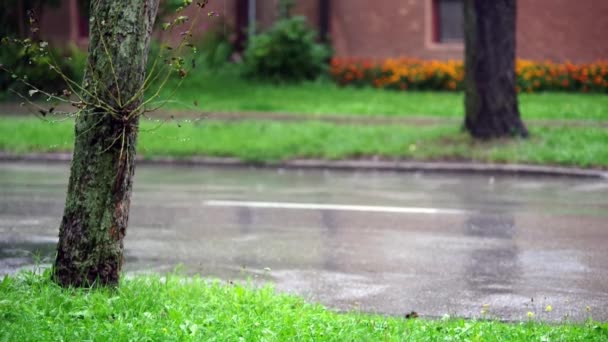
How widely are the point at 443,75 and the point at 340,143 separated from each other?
628cm

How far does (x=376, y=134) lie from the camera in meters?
16.7

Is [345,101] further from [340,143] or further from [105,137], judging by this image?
[105,137]

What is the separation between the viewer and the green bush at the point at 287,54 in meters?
23.2

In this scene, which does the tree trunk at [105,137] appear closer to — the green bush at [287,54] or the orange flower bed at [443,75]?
the orange flower bed at [443,75]

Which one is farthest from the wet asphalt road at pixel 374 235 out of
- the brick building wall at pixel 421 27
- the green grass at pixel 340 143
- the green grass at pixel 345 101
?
the brick building wall at pixel 421 27

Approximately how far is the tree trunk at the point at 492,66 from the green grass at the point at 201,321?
8.96 meters

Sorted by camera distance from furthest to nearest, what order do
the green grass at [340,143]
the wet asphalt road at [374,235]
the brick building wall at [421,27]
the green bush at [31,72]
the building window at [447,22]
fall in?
Answer: the building window at [447,22], the brick building wall at [421,27], the green bush at [31,72], the green grass at [340,143], the wet asphalt road at [374,235]

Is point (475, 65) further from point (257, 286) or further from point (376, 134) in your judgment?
point (257, 286)

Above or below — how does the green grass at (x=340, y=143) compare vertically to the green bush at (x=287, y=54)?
below

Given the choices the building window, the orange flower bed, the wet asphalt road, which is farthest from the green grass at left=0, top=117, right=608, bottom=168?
the building window

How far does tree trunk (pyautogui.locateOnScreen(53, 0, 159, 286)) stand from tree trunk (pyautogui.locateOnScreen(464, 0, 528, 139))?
30.8ft

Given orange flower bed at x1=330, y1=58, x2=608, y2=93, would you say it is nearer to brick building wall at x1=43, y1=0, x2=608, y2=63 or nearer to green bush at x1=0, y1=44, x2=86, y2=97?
brick building wall at x1=43, y1=0, x2=608, y2=63

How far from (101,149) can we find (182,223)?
13.4 feet

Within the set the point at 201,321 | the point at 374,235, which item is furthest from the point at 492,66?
the point at 201,321
